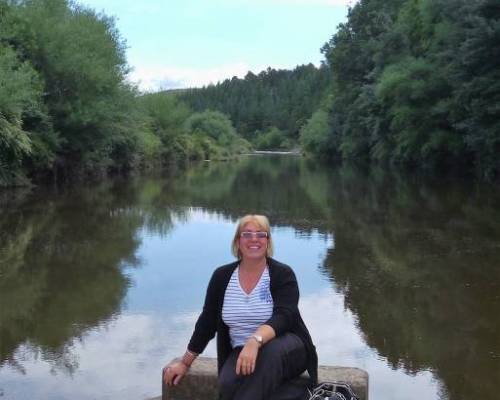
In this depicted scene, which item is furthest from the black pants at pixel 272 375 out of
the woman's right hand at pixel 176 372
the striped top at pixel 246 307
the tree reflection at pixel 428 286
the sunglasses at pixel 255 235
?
the tree reflection at pixel 428 286

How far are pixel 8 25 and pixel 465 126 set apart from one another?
20560mm

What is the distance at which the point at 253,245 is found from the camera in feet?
11.8

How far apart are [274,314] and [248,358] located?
315 mm

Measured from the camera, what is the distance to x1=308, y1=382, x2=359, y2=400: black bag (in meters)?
3.44

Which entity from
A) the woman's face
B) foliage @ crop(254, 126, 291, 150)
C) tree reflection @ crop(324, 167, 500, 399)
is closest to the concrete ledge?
the woman's face

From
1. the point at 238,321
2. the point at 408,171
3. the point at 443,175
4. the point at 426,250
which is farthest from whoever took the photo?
the point at 408,171

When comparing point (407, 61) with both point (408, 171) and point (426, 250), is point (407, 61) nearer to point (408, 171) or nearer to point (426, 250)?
point (408, 171)

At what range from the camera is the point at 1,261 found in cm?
1111

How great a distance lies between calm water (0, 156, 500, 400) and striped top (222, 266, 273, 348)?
6.79 feet

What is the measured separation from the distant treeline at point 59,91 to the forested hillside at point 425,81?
51.9ft

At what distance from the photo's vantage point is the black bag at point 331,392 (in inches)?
135

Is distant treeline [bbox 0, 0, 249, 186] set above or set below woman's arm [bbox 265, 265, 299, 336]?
above

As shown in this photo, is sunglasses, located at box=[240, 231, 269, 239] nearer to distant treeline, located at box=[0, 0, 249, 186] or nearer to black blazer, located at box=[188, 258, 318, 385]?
black blazer, located at box=[188, 258, 318, 385]

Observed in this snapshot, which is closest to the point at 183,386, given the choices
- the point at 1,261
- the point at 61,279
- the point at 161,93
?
the point at 61,279
